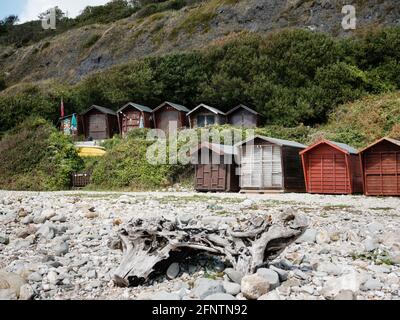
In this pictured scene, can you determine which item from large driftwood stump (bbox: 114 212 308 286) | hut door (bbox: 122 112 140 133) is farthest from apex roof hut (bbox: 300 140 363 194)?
Result: hut door (bbox: 122 112 140 133)

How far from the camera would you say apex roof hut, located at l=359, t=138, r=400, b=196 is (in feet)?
59.5

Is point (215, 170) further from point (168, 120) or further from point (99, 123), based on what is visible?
point (99, 123)

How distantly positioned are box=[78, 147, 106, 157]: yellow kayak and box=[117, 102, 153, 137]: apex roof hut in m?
7.37

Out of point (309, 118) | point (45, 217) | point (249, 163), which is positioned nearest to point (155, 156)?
point (249, 163)

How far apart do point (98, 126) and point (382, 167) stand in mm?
28557

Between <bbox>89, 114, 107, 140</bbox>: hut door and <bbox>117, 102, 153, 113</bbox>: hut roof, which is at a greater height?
<bbox>117, 102, 153, 113</bbox>: hut roof

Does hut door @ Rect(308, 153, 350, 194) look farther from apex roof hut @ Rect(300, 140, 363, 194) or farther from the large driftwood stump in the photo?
the large driftwood stump

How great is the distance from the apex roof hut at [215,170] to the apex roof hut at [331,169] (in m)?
3.74

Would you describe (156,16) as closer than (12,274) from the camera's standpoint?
No

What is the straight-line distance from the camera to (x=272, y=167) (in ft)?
70.4

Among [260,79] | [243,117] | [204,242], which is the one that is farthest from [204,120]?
[204,242]
